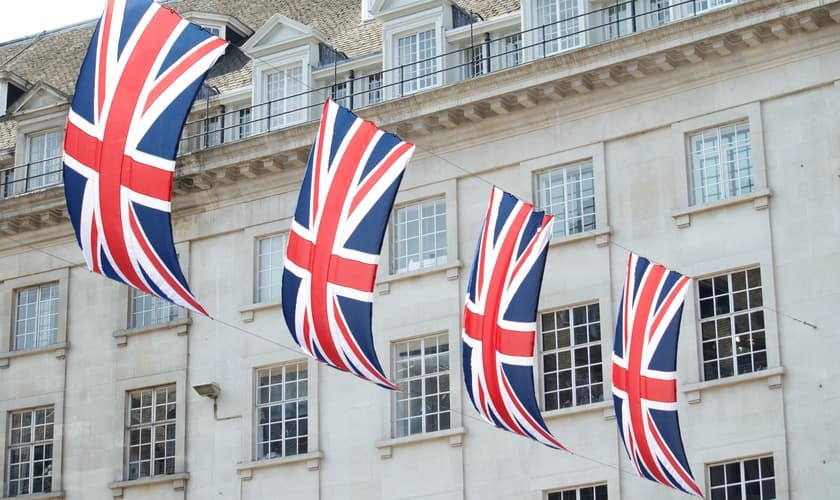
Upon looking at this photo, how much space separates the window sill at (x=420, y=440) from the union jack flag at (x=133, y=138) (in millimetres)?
11457

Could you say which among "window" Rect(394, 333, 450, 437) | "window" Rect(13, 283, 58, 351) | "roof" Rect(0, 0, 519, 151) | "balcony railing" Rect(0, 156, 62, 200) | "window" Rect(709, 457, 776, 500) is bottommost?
"window" Rect(709, 457, 776, 500)

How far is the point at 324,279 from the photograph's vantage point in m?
26.5

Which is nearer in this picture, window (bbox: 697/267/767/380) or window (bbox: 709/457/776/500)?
window (bbox: 709/457/776/500)

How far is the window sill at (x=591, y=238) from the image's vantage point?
116 feet

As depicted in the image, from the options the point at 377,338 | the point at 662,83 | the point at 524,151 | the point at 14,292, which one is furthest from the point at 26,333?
the point at 662,83

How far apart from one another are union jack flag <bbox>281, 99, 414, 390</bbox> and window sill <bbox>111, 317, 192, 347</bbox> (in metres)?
13.6

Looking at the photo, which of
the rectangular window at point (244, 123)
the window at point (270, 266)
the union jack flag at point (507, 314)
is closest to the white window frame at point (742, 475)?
the union jack flag at point (507, 314)

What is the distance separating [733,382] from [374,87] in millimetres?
10987

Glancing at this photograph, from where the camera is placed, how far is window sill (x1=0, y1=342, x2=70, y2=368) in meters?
41.5

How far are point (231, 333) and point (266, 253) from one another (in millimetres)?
1817

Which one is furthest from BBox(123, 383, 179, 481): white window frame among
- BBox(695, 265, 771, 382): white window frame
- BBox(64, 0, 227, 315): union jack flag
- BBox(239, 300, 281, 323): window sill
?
BBox(64, 0, 227, 315): union jack flag

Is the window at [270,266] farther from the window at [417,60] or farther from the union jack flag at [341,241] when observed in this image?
the union jack flag at [341,241]

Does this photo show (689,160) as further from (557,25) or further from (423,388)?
(423,388)

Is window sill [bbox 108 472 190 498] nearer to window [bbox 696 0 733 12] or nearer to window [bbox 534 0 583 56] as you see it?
window [bbox 534 0 583 56]
